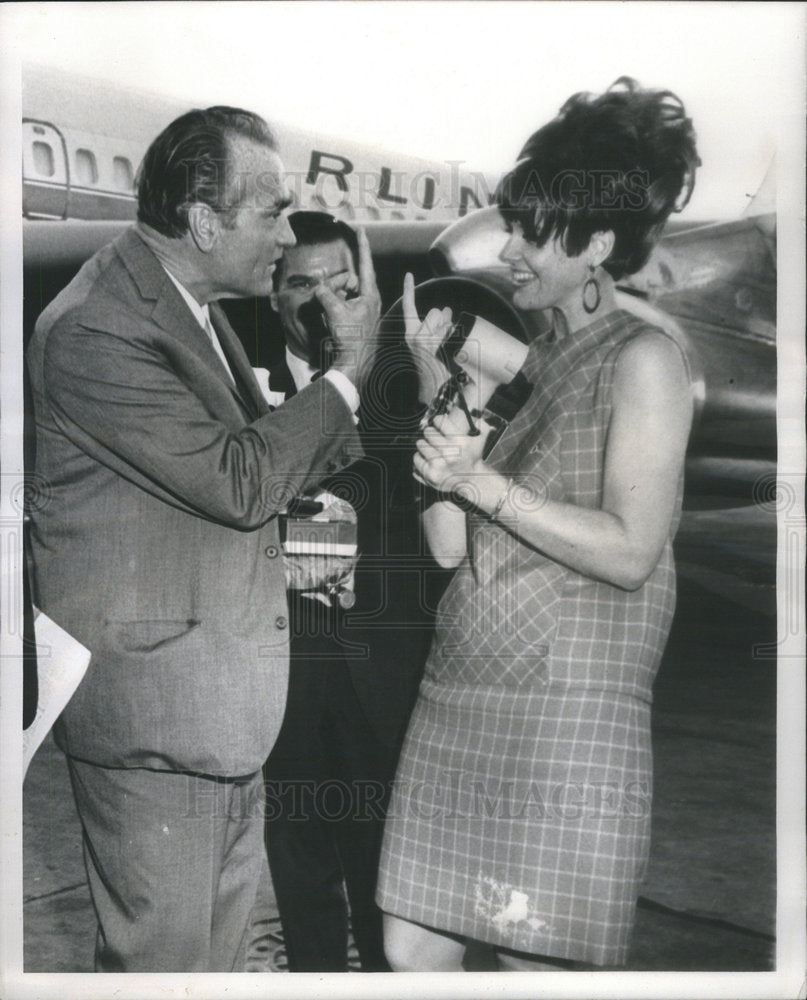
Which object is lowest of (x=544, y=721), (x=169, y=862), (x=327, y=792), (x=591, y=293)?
(x=169, y=862)

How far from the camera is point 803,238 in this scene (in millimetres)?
3041

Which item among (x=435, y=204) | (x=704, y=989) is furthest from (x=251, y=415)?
(x=704, y=989)

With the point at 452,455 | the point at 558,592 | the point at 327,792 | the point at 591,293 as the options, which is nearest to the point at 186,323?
the point at 452,455

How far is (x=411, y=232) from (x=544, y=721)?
1306mm

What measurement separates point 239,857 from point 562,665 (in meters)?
0.97

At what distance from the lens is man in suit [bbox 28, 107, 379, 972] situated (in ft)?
9.37

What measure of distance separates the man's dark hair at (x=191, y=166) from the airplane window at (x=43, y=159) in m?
0.26

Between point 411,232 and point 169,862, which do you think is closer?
point 169,862

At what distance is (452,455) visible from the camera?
9.68 ft

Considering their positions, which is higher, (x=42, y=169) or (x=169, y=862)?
(x=42, y=169)

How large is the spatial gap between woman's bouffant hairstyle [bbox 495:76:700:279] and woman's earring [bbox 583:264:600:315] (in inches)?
2.0

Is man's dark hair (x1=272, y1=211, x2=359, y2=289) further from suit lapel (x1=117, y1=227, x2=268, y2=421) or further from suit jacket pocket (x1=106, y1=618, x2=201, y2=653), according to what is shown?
suit jacket pocket (x1=106, y1=618, x2=201, y2=653)

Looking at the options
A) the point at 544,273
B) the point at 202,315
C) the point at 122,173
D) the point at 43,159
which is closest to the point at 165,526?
the point at 202,315

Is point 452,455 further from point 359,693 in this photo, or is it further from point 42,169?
point 42,169
